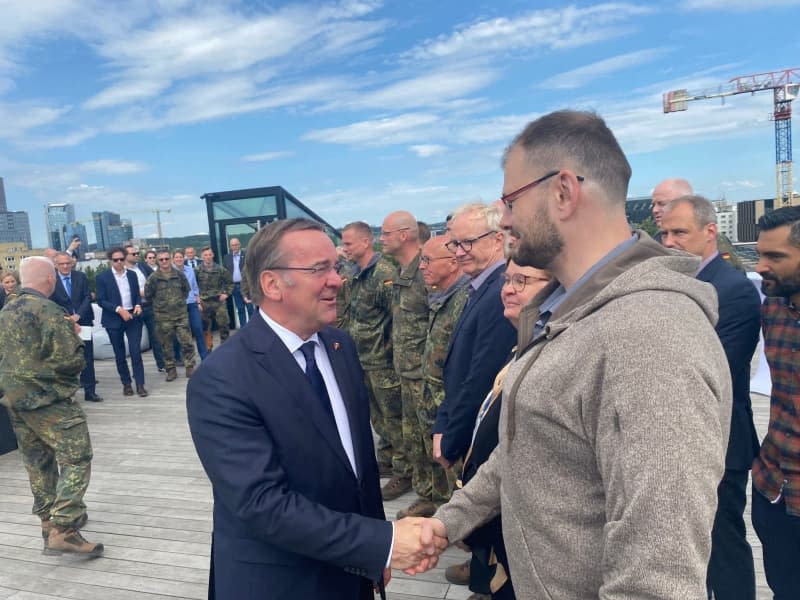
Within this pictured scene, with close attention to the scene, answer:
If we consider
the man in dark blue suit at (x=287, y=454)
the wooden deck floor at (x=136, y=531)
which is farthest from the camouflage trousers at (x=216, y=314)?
the man in dark blue suit at (x=287, y=454)

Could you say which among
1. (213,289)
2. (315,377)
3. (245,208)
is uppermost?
(245,208)

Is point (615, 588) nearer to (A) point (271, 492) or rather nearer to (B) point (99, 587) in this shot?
(A) point (271, 492)

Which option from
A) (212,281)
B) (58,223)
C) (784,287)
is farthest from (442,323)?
(58,223)

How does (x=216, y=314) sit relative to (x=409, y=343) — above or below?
below

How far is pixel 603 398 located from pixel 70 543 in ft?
13.4

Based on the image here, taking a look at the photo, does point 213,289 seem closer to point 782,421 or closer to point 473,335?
point 473,335

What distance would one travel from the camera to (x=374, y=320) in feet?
16.0

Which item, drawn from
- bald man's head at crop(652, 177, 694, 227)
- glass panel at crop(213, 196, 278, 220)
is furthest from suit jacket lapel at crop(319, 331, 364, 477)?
glass panel at crop(213, 196, 278, 220)

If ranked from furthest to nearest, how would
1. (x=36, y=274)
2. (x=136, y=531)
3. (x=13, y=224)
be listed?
(x=13, y=224), (x=136, y=531), (x=36, y=274)

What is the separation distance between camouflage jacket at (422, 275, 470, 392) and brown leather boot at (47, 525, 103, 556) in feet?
8.44

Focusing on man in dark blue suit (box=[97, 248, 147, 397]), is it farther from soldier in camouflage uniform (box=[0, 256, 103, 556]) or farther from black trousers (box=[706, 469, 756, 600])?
black trousers (box=[706, 469, 756, 600])

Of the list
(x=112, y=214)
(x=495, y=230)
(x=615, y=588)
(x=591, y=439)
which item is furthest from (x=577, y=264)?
(x=112, y=214)

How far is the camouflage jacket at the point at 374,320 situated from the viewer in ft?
15.8

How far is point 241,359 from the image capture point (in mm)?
1753
